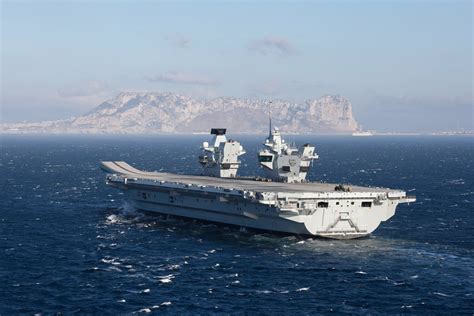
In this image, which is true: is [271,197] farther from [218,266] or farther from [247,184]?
[247,184]

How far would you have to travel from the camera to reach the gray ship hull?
4800 centimetres

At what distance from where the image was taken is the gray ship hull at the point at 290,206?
157 ft

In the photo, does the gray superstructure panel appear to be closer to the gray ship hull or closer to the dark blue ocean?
the gray ship hull

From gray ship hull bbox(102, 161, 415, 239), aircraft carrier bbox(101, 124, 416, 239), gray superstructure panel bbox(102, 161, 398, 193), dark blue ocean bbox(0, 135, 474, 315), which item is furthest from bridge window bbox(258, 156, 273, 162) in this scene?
dark blue ocean bbox(0, 135, 474, 315)

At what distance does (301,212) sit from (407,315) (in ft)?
54.4

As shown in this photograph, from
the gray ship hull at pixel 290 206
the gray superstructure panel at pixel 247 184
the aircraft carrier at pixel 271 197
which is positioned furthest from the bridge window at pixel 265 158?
the gray ship hull at pixel 290 206

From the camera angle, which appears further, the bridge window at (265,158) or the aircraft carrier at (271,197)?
the bridge window at (265,158)

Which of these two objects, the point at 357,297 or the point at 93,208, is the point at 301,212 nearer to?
the point at 357,297

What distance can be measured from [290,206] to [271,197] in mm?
1572

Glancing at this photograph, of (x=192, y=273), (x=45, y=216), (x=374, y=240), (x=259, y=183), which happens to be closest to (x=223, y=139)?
(x=259, y=183)


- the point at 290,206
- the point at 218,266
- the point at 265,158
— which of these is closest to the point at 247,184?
the point at 265,158

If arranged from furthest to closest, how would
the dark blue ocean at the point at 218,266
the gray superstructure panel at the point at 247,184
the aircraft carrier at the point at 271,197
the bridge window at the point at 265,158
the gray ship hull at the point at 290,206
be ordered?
the bridge window at the point at 265,158 → the gray superstructure panel at the point at 247,184 → the aircraft carrier at the point at 271,197 → the gray ship hull at the point at 290,206 → the dark blue ocean at the point at 218,266

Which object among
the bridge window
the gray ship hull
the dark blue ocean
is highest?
the bridge window

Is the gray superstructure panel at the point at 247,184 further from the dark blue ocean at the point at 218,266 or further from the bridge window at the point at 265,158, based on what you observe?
the dark blue ocean at the point at 218,266
